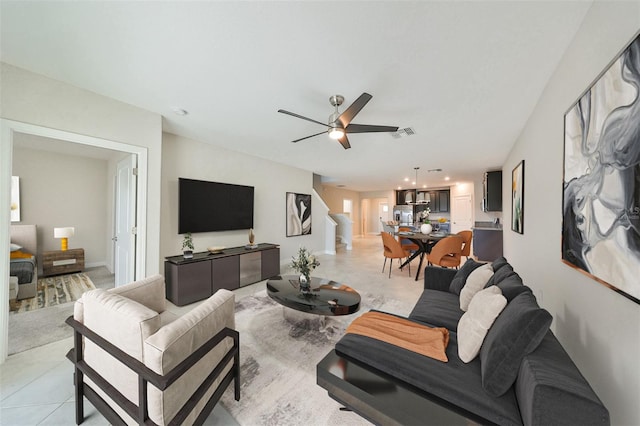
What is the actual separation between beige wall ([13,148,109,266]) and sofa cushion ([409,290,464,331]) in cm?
657

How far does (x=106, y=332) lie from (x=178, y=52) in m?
2.02

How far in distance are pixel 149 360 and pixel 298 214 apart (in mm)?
5078

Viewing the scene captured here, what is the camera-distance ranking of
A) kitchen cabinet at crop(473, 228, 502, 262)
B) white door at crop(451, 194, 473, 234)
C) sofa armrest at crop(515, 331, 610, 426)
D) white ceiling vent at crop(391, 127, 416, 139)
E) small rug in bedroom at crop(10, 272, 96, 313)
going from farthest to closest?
white door at crop(451, 194, 473, 234)
kitchen cabinet at crop(473, 228, 502, 262)
white ceiling vent at crop(391, 127, 416, 139)
small rug in bedroom at crop(10, 272, 96, 313)
sofa armrest at crop(515, 331, 610, 426)

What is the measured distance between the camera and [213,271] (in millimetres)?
3533

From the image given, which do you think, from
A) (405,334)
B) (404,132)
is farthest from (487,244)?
(405,334)

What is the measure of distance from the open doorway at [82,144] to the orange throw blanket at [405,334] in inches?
111

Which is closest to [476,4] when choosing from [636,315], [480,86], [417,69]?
[417,69]

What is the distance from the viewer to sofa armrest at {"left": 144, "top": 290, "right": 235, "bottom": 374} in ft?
3.52

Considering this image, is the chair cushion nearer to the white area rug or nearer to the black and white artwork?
the white area rug

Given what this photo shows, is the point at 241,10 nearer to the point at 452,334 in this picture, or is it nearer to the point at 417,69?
the point at 417,69

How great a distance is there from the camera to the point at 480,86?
2.17 metres

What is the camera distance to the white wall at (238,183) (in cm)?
363

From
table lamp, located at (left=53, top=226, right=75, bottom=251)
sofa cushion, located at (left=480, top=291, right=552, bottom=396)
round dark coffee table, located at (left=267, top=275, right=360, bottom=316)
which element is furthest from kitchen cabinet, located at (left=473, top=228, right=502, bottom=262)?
table lamp, located at (left=53, top=226, right=75, bottom=251)

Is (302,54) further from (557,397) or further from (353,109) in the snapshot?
(557,397)
